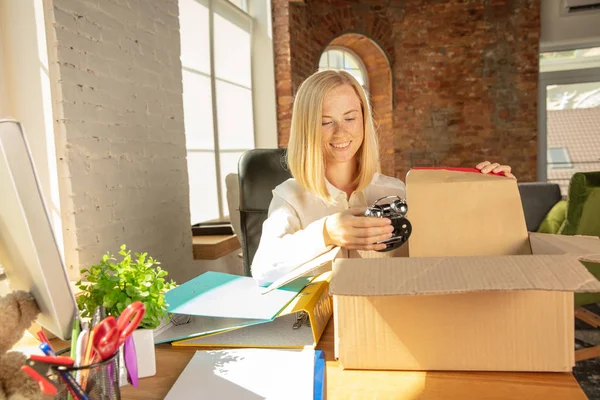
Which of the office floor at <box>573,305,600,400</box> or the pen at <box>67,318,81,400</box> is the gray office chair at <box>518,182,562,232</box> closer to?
the office floor at <box>573,305,600,400</box>

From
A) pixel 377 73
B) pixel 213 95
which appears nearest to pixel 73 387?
pixel 213 95

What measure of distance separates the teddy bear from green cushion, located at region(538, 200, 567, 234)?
327 centimetres

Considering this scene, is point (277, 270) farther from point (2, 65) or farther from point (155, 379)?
point (2, 65)

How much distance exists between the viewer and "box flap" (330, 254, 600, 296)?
1.84 ft

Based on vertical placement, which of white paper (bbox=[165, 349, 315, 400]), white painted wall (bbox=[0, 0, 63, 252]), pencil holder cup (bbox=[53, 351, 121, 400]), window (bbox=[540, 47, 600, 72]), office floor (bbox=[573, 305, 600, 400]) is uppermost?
window (bbox=[540, 47, 600, 72])

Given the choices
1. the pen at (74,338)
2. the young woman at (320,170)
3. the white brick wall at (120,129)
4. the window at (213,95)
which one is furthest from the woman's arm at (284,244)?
the window at (213,95)

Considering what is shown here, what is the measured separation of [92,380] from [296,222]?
1064 mm

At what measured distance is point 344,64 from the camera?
604 centimetres

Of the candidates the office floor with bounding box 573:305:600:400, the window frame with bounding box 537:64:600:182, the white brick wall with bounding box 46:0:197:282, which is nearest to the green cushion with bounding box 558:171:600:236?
the office floor with bounding box 573:305:600:400

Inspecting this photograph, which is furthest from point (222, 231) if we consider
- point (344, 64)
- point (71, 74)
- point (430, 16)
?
point (430, 16)

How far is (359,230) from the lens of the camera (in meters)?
0.98

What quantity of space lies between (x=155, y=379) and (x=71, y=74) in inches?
59.1

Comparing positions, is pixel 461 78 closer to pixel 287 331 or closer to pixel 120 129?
pixel 120 129

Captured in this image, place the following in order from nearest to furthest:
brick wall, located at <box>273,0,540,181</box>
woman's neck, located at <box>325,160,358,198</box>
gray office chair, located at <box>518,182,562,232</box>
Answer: woman's neck, located at <box>325,160,358,198</box> < gray office chair, located at <box>518,182,562,232</box> < brick wall, located at <box>273,0,540,181</box>
